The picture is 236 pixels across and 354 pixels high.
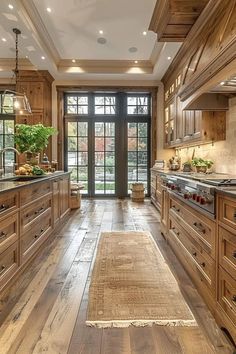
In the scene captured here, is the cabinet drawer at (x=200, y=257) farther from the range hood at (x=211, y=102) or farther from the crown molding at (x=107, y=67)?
the crown molding at (x=107, y=67)

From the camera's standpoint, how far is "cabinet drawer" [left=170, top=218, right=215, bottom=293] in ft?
6.79

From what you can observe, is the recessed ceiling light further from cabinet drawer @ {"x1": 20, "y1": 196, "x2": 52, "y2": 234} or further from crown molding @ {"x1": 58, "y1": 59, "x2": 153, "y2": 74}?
cabinet drawer @ {"x1": 20, "y1": 196, "x2": 52, "y2": 234}

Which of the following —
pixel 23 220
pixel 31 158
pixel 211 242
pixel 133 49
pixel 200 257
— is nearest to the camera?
pixel 211 242

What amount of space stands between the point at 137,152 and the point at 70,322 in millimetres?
6618

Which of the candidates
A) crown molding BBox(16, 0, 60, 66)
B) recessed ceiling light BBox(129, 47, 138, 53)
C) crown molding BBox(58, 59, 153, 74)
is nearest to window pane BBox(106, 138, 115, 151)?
crown molding BBox(58, 59, 153, 74)

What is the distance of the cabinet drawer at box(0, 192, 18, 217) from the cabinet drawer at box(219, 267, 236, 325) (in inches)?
65.9

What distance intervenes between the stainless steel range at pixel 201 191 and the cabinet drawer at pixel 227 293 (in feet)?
1.39

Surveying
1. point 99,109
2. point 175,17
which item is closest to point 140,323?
point 175,17

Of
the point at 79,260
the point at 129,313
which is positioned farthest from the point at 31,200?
the point at 129,313

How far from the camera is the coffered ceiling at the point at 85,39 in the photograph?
4676mm

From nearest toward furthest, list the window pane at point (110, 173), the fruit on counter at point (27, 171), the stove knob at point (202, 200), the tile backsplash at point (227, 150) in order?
the stove knob at point (202, 200)
the tile backsplash at point (227, 150)
the fruit on counter at point (27, 171)
the window pane at point (110, 173)

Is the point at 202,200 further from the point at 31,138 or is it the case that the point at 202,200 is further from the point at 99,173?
the point at 99,173

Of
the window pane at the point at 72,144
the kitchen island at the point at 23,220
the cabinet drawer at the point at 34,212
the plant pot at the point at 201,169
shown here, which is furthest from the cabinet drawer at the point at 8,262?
the window pane at the point at 72,144

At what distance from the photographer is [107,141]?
8227 mm
